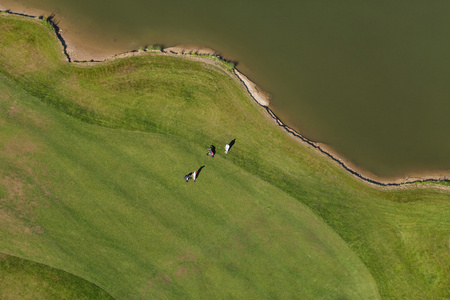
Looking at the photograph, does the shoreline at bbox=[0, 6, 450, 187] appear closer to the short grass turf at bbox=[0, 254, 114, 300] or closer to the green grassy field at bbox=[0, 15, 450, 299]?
the green grassy field at bbox=[0, 15, 450, 299]

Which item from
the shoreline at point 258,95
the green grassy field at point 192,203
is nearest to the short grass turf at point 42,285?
the green grassy field at point 192,203

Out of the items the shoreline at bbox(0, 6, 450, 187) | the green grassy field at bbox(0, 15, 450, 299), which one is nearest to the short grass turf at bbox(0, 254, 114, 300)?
the green grassy field at bbox(0, 15, 450, 299)

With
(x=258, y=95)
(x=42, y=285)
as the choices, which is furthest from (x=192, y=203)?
(x=42, y=285)

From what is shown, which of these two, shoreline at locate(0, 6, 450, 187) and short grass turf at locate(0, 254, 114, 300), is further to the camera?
shoreline at locate(0, 6, 450, 187)

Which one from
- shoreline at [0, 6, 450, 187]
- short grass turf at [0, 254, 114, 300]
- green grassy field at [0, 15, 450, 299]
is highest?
shoreline at [0, 6, 450, 187]

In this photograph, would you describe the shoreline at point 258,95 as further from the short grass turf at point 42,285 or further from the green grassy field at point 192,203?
the short grass turf at point 42,285

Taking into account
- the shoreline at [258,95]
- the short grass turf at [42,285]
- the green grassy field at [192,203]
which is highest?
the shoreline at [258,95]

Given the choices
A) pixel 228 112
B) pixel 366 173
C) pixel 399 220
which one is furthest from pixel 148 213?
pixel 399 220
